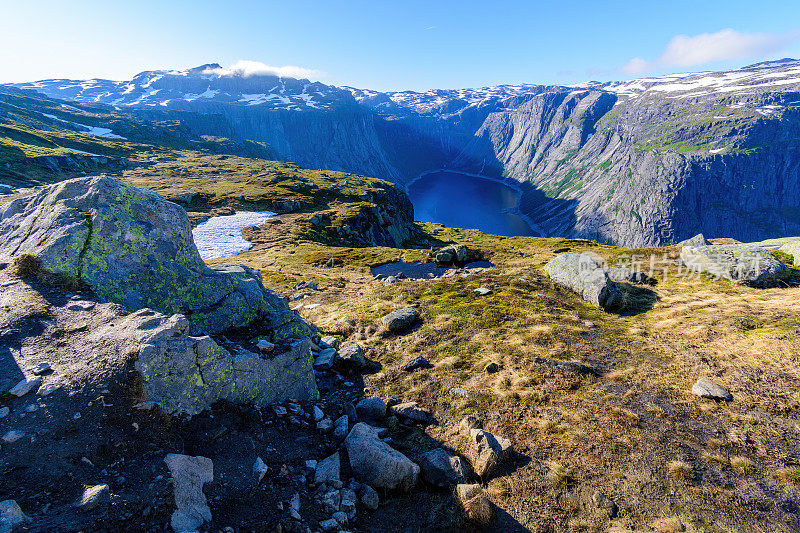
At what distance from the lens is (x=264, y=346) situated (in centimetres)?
1177

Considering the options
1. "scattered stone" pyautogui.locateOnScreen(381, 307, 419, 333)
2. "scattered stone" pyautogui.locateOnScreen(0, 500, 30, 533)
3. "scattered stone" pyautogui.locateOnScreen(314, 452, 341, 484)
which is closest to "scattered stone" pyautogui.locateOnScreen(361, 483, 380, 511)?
"scattered stone" pyautogui.locateOnScreen(314, 452, 341, 484)

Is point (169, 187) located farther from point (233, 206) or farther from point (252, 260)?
point (252, 260)

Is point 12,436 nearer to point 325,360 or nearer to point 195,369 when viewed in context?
point 195,369

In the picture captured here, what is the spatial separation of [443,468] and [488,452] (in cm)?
152

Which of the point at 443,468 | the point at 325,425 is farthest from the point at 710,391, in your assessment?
the point at 325,425

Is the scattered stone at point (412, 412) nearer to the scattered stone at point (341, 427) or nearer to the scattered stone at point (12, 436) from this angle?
the scattered stone at point (341, 427)

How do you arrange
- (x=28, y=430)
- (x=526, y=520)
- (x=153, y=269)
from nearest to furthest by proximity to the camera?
(x=28, y=430) < (x=526, y=520) < (x=153, y=269)

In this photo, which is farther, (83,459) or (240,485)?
(240,485)

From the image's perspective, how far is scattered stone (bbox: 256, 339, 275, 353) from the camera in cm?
1165

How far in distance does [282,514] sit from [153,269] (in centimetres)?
1057

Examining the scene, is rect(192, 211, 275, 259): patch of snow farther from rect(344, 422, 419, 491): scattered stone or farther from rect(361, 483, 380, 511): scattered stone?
rect(361, 483, 380, 511): scattered stone

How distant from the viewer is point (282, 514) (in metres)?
7.26

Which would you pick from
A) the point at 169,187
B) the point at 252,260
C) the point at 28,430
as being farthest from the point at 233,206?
the point at 28,430

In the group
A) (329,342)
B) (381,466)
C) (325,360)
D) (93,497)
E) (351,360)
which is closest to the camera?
(93,497)
